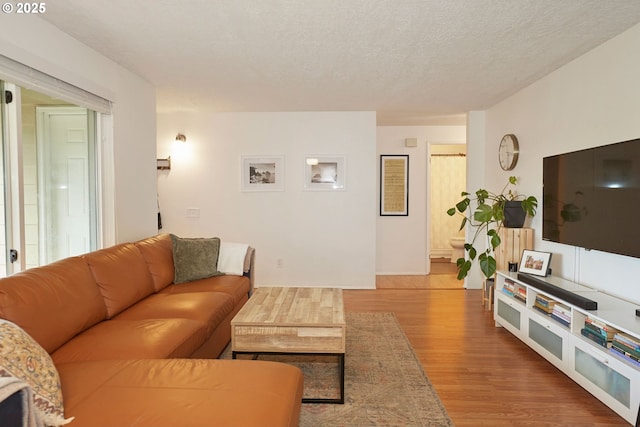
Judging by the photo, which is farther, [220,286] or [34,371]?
[220,286]

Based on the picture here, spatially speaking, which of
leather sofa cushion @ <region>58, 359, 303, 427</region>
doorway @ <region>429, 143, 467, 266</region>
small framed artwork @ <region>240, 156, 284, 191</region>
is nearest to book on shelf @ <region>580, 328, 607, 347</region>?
leather sofa cushion @ <region>58, 359, 303, 427</region>

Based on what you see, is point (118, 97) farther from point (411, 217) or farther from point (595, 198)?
point (411, 217)

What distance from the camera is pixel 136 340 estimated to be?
1954 mm

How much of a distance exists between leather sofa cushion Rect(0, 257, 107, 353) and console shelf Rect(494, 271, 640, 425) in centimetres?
304

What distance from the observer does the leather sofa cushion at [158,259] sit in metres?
2.98

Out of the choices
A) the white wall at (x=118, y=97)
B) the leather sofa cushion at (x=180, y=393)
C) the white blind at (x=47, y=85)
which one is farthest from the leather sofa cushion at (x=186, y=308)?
the white blind at (x=47, y=85)

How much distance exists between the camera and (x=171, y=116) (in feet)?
16.3

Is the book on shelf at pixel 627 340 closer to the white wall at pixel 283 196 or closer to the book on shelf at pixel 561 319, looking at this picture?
the book on shelf at pixel 561 319

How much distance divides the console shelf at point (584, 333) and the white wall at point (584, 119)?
0.66 ft

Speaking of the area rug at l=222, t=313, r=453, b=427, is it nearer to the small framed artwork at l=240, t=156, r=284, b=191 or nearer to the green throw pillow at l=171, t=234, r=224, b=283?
the green throw pillow at l=171, t=234, r=224, b=283

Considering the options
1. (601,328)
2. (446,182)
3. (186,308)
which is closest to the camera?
(601,328)

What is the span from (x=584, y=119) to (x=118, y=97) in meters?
3.96

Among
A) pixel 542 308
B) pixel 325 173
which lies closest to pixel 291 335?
pixel 542 308

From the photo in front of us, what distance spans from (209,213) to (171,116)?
1.46 metres
